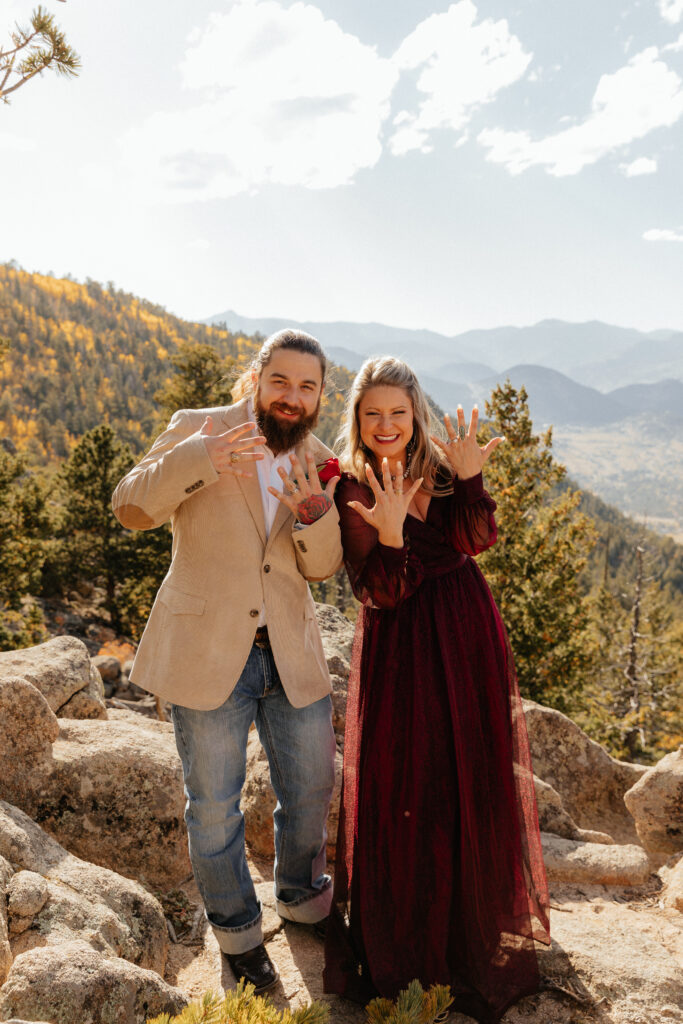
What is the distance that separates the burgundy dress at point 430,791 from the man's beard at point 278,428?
370 millimetres

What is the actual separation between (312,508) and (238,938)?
7.30ft

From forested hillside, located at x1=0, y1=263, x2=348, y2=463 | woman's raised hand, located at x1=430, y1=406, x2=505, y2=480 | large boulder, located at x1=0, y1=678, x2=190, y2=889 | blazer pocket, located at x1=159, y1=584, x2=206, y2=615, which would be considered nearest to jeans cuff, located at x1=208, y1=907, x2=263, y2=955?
large boulder, located at x1=0, y1=678, x2=190, y2=889

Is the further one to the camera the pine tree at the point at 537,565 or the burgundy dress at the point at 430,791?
the pine tree at the point at 537,565

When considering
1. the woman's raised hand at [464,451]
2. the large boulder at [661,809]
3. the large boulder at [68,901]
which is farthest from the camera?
the large boulder at [661,809]

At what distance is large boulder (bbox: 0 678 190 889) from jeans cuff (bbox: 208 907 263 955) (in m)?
1.32

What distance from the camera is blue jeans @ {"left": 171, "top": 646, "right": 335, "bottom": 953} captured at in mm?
3082

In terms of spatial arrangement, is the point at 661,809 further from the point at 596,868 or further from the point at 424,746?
the point at 424,746

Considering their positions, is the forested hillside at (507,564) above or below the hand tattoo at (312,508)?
below

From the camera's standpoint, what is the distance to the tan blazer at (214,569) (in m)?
2.95

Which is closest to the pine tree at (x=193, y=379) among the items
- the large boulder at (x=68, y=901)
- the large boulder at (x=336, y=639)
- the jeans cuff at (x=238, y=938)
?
the large boulder at (x=336, y=639)

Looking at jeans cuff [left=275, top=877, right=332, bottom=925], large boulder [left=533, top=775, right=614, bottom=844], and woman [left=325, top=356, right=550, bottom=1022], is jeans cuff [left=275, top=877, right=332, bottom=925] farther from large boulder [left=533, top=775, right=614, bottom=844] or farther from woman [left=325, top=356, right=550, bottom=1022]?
large boulder [left=533, top=775, right=614, bottom=844]

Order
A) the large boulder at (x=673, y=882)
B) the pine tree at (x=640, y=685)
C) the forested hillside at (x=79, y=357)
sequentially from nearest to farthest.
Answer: the large boulder at (x=673, y=882), the pine tree at (x=640, y=685), the forested hillside at (x=79, y=357)


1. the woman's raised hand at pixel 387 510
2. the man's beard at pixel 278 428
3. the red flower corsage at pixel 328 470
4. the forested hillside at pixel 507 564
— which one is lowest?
the forested hillside at pixel 507 564

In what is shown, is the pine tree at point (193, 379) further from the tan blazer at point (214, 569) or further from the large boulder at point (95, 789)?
the tan blazer at point (214, 569)
